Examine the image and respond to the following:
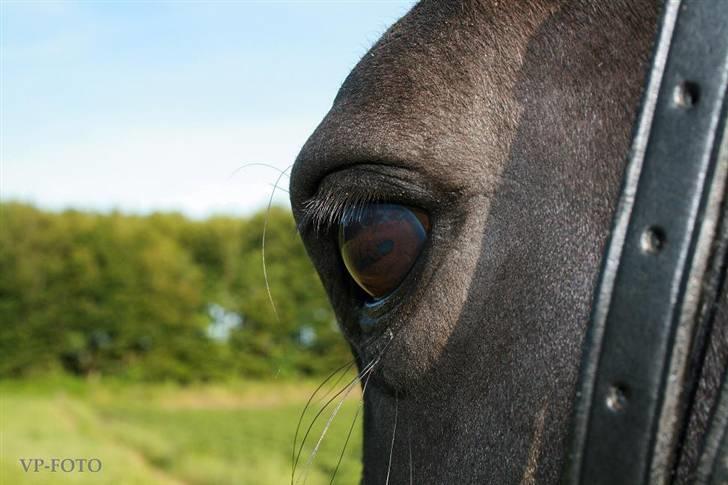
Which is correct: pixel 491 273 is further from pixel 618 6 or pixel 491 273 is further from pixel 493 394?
pixel 618 6

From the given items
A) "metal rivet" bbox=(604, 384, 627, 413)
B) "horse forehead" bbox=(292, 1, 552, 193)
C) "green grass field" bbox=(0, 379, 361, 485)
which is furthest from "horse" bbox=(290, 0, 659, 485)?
"green grass field" bbox=(0, 379, 361, 485)

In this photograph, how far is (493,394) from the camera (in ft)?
4.74

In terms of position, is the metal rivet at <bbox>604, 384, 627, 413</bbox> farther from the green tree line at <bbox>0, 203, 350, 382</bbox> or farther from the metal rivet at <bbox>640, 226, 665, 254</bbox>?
the green tree line at <bbox>0, 203, 350, 382</bbox>

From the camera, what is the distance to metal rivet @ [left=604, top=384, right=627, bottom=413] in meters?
1.14

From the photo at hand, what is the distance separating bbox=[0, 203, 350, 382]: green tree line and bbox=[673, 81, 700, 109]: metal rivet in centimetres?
3935

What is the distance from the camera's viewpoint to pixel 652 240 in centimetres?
115

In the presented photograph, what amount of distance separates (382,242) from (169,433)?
28.4 m

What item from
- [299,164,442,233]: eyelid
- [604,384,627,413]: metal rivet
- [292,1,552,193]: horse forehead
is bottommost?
[604,384,627,413]: metal rivet

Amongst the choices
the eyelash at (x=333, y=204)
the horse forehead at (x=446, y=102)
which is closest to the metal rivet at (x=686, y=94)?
the horse forehead at (x=446, y=102)

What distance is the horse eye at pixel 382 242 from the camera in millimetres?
1570

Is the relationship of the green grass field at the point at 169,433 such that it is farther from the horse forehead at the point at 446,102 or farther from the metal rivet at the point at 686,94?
the metal rivet at the point at 686,94

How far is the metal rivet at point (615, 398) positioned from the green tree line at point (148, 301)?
129ft

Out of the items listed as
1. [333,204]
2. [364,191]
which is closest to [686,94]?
[364,191]

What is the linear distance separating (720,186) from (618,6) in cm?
45
